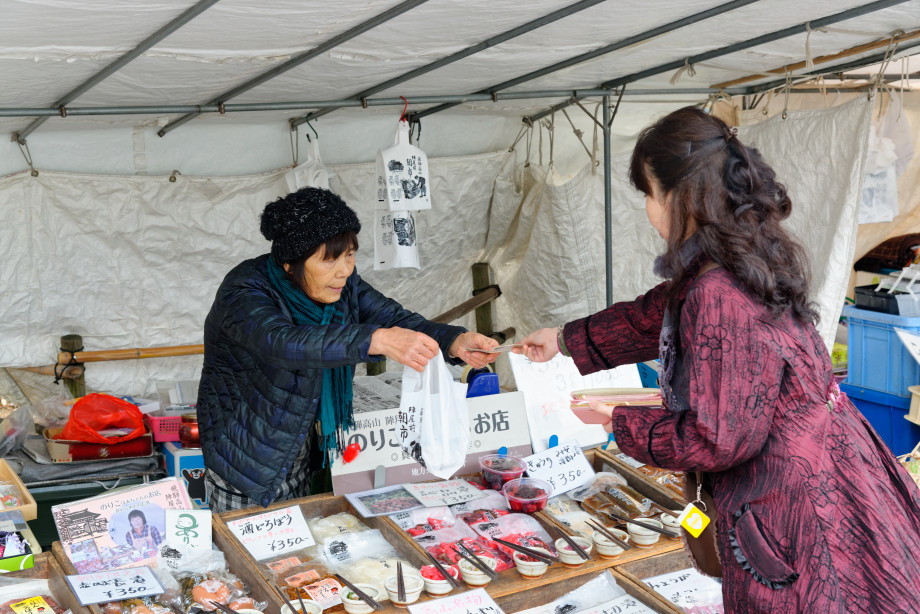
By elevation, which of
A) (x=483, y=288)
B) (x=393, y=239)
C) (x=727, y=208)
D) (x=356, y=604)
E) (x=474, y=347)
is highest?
(x=727, y=208)

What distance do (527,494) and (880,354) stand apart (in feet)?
9.98

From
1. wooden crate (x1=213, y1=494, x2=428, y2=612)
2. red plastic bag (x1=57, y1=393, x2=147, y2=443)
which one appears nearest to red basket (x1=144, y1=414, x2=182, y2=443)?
red plastic bag (x1=57, y1=393, x2=147, y2=443)

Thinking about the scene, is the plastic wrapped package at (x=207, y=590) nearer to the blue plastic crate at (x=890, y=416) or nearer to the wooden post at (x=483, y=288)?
the blue plastic crate at (x=890, y=416)

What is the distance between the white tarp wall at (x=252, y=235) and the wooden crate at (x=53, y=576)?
241 cm

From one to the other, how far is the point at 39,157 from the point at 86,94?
3.25 ft

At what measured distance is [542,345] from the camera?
2182 millimetres

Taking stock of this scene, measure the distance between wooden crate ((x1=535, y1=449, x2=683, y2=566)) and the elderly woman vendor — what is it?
564mm

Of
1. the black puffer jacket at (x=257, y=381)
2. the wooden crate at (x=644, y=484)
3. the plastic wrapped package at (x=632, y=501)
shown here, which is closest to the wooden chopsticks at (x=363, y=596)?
the black puffer jacket at (x=257, y=381)

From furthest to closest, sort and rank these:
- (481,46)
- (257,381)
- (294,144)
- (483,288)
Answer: (483,288) < (294,144) < (481,46) < (257,381)

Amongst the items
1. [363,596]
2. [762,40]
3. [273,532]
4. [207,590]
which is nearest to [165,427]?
[273,532]

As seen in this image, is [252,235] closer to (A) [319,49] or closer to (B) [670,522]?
(A) [319,49]

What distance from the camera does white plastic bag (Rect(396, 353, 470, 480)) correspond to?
A: 7.09 ft

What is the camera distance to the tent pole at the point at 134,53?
7.01 ft

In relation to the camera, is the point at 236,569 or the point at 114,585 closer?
the point at 114,585
